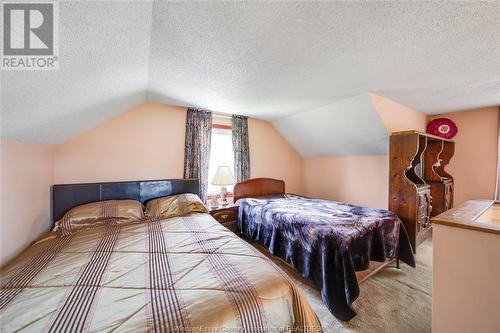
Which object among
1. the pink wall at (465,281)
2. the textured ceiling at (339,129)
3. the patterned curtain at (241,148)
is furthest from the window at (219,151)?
the pink wall at (465,281)

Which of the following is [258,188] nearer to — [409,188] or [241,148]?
[241,148]

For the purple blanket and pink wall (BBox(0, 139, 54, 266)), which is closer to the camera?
pink wall (BBox(0, 139, 54, 266))

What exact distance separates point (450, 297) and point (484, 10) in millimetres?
1710

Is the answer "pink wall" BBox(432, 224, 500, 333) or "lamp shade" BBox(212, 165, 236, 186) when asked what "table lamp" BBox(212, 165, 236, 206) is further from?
"pink wall" BBox(432, 224, 500, 333)

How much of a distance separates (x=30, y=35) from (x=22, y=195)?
1.46 meters

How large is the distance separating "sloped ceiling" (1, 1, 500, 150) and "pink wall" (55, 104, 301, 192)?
346mm

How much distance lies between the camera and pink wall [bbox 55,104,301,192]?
2304mm

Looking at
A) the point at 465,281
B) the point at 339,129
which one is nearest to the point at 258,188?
the point at 339,129

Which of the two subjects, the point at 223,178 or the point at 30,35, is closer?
the point at 30,35

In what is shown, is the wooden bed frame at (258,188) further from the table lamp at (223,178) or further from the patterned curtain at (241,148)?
the table lamp at (223,178)

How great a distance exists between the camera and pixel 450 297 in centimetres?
115

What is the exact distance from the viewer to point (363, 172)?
3426 millimetres

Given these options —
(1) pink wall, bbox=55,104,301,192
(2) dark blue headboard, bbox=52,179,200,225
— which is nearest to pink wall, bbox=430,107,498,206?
(2) dark blue headboard, bbox=52,179,200,225

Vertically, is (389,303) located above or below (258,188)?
below
